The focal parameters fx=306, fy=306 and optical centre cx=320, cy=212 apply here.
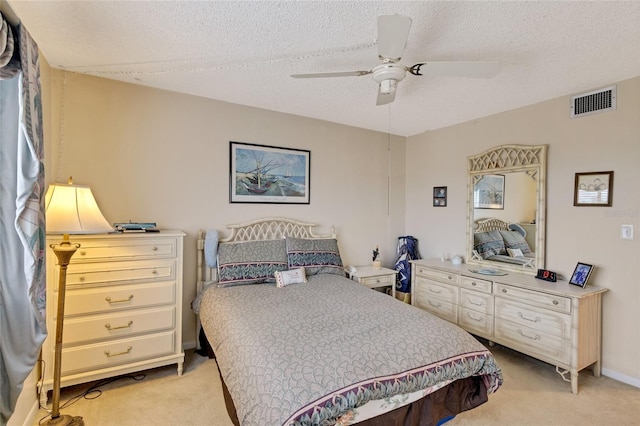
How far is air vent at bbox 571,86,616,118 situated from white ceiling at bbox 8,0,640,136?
0.07 metres

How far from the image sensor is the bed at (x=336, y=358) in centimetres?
144

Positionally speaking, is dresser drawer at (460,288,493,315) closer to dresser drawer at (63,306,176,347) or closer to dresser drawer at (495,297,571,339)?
dresser drawer at (495,297,571,339)

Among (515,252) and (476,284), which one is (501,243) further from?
(476,284)

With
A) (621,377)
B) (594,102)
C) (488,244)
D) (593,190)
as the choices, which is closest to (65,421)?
(488,244)

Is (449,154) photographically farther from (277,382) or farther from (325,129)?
(277,382)

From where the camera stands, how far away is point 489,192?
3689 mm

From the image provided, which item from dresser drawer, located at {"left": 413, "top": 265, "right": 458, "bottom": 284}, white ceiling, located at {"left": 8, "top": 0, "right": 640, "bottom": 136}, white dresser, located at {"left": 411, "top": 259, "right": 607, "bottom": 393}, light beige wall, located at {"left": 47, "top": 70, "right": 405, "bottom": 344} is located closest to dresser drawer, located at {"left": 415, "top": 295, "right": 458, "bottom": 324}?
white dresser, located at {"left": 411, "top": 259, "right": 607, "bottom": 393}

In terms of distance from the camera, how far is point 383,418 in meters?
1.67

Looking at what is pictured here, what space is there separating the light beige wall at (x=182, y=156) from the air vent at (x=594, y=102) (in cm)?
234

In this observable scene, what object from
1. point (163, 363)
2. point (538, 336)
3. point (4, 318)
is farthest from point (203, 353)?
point (538, 336)

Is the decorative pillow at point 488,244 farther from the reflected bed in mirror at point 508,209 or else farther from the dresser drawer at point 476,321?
the dresser drawer at point 476,321

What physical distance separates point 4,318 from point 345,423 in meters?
1.72

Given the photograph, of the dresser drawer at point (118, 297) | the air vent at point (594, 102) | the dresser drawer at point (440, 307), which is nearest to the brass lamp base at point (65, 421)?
the dresser drawer at point (118, 297)

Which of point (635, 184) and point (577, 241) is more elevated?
point (635, 184)
